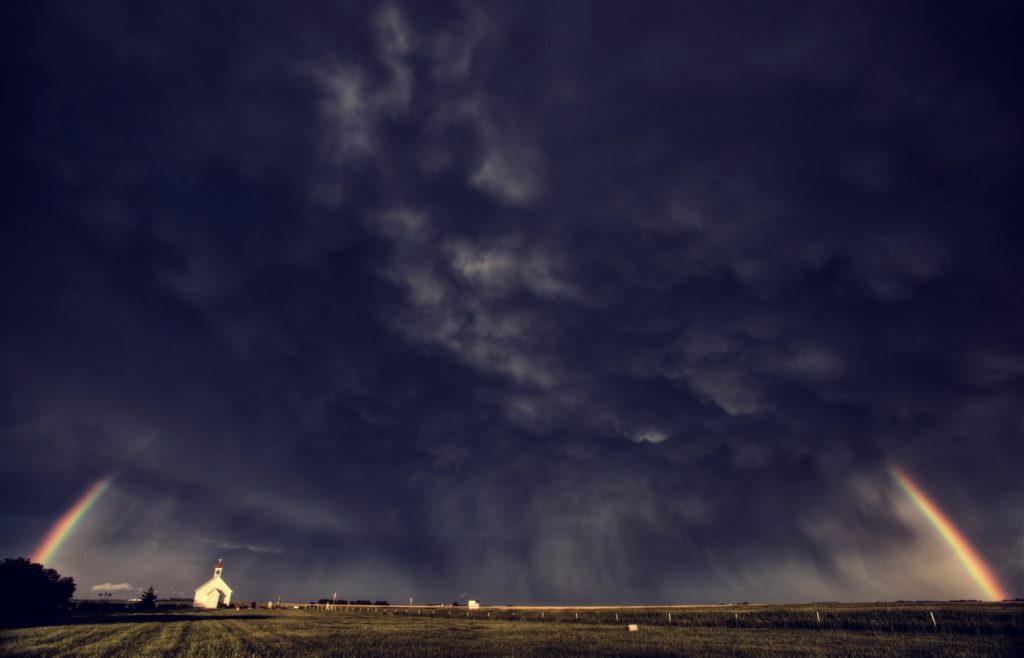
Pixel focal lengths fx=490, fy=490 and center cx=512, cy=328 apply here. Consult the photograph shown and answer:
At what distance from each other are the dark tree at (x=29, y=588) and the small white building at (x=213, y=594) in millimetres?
48336

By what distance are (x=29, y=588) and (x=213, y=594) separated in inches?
2877

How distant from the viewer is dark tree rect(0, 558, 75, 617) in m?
102

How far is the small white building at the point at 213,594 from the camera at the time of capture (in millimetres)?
166625

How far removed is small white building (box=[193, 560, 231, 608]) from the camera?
167 meters

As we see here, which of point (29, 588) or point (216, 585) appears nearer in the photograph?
point (29, 588)

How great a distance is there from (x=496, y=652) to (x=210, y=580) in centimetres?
18597

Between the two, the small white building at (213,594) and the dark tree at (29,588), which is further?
the small white building at (213,594)

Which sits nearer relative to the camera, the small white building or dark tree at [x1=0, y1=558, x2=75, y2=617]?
dark tree at [x1=0, y1=558, x2=75, y2=617]

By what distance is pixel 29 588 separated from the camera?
352ft

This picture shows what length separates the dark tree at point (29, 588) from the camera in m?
102

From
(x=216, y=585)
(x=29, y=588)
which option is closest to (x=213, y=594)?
(x=216, y=585)

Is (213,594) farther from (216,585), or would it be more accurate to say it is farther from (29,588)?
(29,588)

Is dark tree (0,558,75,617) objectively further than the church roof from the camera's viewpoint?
No

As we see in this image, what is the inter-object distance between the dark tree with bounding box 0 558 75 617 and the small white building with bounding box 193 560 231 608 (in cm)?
4834
